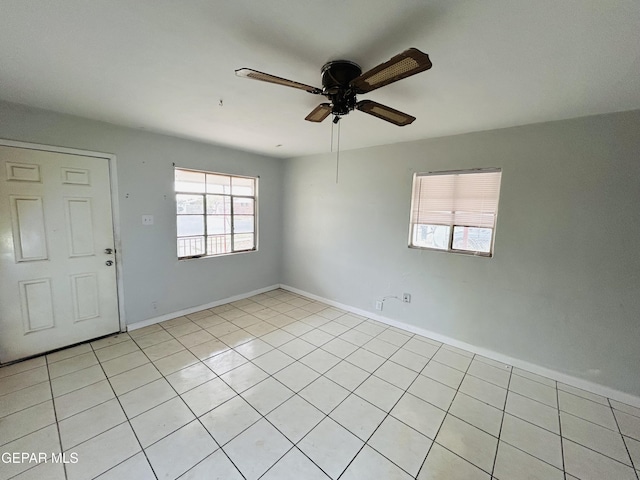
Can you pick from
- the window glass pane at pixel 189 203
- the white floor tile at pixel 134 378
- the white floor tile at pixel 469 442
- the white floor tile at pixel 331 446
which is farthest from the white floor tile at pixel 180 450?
the window glass pane at pixel 189 203

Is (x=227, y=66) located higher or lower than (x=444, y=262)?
higher

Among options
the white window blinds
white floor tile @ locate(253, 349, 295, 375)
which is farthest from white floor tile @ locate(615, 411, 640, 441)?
white floor tile @ locate(253, 349, 295, 375)

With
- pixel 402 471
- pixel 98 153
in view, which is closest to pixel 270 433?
pixel 402 471

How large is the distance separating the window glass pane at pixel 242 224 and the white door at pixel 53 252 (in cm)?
164

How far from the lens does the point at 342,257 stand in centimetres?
397

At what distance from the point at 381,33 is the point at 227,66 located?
97 centimetres

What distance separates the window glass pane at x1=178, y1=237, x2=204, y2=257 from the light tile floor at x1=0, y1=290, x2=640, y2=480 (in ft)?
3.97

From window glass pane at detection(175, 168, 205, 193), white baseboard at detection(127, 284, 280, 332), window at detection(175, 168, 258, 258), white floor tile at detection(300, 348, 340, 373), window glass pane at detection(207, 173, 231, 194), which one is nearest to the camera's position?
white floor tile at detection(300, 348, 340, 373)

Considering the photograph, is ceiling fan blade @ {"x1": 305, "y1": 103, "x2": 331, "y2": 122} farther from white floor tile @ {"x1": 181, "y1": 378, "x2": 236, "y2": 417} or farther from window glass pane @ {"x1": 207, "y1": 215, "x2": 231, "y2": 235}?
window glass pane @ {"x1": 207, "y1": 215, "x2": 231, "y2": 235}

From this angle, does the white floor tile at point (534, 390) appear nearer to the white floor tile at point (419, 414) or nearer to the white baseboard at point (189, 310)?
the white floor tile at point (419, 414)

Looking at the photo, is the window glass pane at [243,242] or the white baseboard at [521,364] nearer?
the white baseboard at [521,364]

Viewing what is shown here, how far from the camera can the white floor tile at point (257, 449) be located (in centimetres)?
151

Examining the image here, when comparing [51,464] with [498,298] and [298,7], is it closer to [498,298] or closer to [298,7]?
[298,7]

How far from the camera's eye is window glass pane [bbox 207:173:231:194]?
12.4 ft
